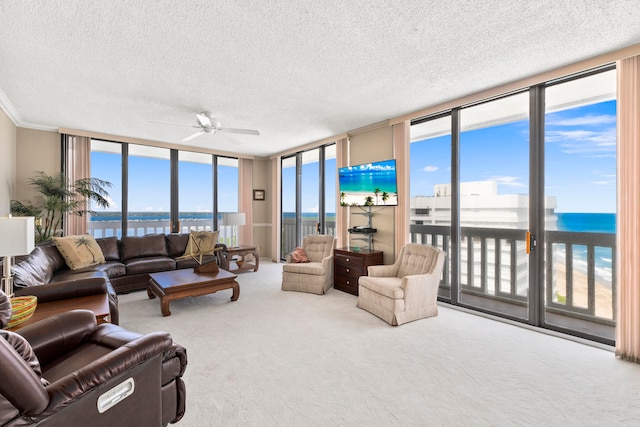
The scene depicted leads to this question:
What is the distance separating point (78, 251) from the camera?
4.04m

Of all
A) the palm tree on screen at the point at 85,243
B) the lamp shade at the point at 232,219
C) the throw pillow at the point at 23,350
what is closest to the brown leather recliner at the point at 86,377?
the throw pillow at the point at 23,350

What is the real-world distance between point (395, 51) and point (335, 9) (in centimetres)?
75

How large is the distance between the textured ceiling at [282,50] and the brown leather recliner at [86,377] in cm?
206

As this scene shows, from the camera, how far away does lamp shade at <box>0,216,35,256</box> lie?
2043 millimetres

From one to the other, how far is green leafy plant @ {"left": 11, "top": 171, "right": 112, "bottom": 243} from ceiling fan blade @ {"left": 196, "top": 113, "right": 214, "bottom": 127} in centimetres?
253

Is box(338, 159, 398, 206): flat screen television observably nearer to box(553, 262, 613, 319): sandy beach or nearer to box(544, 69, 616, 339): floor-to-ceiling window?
box(544, 69, 616, 339): floor-to-ceiling window

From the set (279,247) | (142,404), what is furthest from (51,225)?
(142,404)

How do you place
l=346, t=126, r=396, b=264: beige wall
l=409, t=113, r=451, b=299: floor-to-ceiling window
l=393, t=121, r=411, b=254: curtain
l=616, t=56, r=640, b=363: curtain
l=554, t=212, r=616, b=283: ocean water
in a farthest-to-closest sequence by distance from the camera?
l=346, t=126, r=396, b=264: beige wall → l=393, t=121, r=411, b=254: curtain → l=409, t=113, r=451, b=299: floor-to-ceiling window → l=554, t=212, r=616, b=283: ocean water → l=616, t=56, r=640, b=363: curtain

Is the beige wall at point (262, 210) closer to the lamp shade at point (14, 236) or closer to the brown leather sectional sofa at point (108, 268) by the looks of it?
the brown leather sectional sofa at point (108, 268)

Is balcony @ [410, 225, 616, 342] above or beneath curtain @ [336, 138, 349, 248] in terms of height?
beneath

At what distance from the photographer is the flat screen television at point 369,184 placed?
4.36 m

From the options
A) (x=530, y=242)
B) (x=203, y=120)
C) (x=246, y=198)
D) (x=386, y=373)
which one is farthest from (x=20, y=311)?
(x=246, y=198)

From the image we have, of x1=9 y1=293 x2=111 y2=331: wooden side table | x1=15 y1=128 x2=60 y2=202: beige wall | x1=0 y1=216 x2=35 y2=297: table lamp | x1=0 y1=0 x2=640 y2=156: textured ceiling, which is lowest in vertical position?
x1=9 y1=293 x2=111 y2=331: wooden side table

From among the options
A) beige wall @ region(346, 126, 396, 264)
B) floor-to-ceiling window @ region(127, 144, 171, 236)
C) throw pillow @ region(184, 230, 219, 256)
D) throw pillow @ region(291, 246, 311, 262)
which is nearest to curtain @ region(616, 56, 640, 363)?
beige wall @ region(346, 126, 396, 264)
